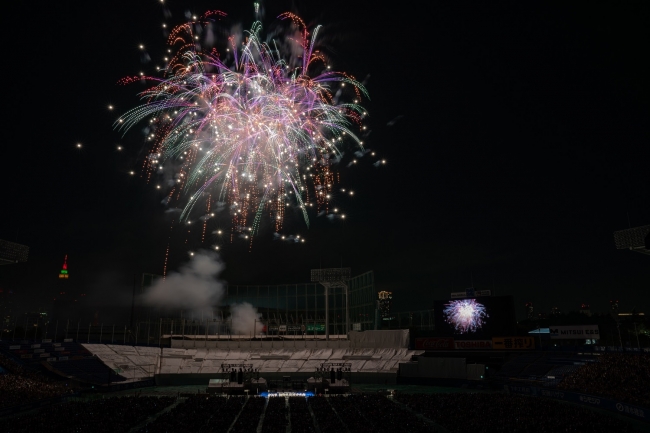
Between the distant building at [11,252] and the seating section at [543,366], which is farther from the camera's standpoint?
the distant building at [11,252]

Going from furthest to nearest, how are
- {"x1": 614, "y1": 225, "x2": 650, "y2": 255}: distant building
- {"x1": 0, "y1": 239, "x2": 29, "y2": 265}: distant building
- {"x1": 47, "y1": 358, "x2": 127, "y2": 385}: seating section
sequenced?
{"x1": 47, "y1": 358, "x2": 127, "y2": 385}: seating section
{"x1": 0, "y1": 239, "x2": 29, "y2": 265}: distant building
{"x1": 614, "y1": 225, "x2": 650, "y2": 255}: distant building

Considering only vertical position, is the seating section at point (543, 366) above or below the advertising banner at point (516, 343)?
below

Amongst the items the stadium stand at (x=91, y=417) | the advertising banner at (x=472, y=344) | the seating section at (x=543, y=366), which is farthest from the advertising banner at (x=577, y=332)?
the stadium stand at (x=91, y=417)

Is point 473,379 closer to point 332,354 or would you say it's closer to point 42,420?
point 332,354

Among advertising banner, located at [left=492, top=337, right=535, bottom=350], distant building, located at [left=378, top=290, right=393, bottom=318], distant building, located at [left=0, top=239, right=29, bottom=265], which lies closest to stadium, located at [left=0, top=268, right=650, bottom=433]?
advertising banner, located at [left=492, top=337, right=535, bottom=350]

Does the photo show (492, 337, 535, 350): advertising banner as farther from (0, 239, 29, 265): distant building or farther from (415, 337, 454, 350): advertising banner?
(0, 239, 29, 265): distant building

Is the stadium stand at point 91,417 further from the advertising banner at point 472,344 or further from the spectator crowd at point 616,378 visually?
the advertising banner at point 472,344
